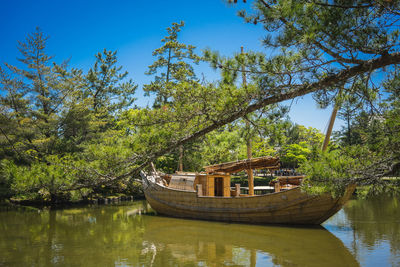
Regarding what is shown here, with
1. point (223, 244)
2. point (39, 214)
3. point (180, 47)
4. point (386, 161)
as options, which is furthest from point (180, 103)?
point (180, 47)

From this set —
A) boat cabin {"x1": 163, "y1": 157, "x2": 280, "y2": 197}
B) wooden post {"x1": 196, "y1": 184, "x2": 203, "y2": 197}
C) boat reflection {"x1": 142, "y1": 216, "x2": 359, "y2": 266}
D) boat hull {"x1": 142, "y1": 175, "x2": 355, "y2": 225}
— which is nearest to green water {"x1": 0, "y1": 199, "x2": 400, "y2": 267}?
boat reflection {"x1": 142, "y1": 216, "x2": 359, "y2": 266}

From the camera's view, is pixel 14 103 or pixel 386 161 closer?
pixel 386 161

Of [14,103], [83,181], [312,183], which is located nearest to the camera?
[312,183]

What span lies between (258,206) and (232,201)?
1.00 m

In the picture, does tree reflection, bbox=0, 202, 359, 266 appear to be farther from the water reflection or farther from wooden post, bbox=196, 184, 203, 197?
wooden post, bbox=196, 184, 203, 197

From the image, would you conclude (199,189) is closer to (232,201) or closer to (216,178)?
(216,178)

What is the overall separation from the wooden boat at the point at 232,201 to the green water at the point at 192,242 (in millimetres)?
516

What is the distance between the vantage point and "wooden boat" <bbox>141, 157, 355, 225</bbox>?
9.88 m

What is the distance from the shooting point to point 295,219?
1030 centimetres

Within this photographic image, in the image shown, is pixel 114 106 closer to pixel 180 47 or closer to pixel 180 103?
pixel 180 47

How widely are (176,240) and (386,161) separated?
21.8 feet

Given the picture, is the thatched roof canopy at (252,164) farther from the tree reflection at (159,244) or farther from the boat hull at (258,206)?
the tree reflection at (159,244)

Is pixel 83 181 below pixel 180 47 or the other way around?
below

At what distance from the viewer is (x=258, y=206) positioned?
35.1 feet
